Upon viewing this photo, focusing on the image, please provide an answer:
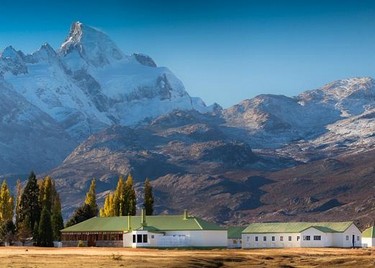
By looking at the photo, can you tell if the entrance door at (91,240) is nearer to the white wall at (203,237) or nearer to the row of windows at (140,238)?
the row of windows at (140,238)

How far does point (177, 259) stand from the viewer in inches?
4692

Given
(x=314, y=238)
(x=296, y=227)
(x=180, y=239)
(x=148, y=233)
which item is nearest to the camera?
(x=148, y=233)

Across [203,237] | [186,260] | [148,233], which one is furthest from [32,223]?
[186,260]

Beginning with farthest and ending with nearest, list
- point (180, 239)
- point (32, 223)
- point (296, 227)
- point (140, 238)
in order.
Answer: point (32, 223)
point (296, 227)
point (180, 239)
point (140, 238)

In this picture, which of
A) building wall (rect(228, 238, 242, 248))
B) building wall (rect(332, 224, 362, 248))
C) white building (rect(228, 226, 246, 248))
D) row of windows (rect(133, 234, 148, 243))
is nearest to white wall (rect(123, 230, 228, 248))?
row of windows (rect(133, 234, 148, 243))

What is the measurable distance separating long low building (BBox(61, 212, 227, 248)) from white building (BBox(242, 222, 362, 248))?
16.5 meters

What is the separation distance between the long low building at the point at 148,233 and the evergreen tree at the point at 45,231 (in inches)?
338

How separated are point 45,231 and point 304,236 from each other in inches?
2018

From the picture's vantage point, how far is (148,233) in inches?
6658

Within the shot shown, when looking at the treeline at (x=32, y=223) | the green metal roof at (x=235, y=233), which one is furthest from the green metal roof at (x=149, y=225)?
the green metal roof at (x=235, y=233)

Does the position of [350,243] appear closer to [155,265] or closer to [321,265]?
[321,265]

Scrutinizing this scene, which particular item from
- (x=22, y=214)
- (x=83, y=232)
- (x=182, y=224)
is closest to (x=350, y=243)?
(x=182, y=224)

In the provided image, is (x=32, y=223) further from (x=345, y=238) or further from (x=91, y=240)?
(x=345, y=238)

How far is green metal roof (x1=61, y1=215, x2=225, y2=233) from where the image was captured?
171 metres
